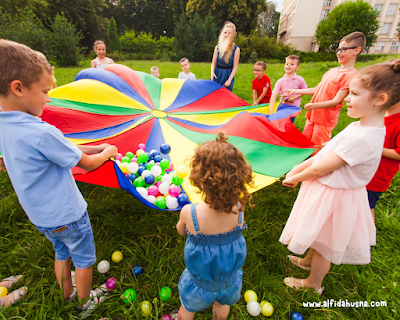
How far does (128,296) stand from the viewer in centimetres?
152

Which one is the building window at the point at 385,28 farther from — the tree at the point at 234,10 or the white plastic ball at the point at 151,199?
the white plastic ball at the point at 151,199

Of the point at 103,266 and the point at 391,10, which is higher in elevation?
the point at 391,10

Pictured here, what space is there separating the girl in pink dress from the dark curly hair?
617 millimetres

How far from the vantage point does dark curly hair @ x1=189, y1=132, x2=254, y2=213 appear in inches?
38.5

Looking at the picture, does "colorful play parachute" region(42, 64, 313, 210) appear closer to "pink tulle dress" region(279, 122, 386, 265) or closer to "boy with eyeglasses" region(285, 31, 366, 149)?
"boy with eyeglasses" region(285, 31, 366, 149)

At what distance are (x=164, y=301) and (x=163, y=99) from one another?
8.65 feet

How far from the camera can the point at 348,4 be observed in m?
19.3

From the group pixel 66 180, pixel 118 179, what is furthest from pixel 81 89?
pixel 66 180

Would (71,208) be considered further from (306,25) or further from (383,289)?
(306,25)

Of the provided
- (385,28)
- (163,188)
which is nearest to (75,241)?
(163,188)

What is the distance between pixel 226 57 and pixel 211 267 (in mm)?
3655

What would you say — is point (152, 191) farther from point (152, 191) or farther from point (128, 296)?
point (128, 296)

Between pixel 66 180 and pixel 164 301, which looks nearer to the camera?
pixel 66 180

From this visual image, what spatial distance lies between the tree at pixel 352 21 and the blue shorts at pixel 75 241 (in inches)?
972
